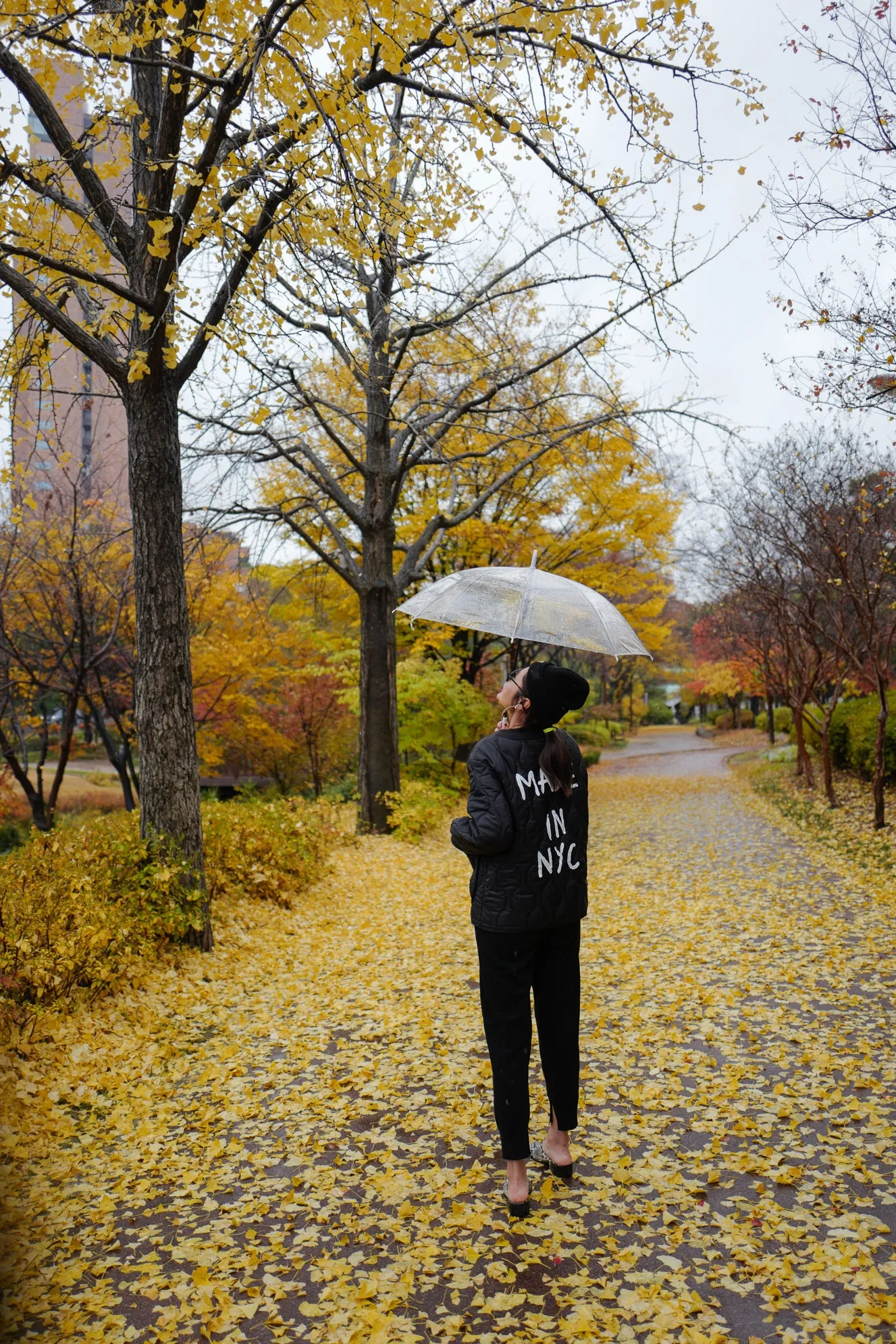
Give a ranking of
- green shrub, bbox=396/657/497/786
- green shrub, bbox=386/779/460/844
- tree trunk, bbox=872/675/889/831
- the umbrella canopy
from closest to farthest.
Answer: the umbrella canopy, tree trunk, bbox=872/675/889/831, green shrub, bbox=386/779/460/844, green shrub, bbox=396/657/497/786

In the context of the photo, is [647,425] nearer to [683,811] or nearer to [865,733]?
[865,733]

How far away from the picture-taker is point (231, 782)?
1805 centimetres

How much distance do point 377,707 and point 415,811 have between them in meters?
1.51

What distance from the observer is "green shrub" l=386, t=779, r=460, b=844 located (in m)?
11.2

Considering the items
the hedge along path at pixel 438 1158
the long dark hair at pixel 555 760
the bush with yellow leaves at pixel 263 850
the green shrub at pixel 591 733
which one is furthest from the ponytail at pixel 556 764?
the green shrub at pixel 591 733

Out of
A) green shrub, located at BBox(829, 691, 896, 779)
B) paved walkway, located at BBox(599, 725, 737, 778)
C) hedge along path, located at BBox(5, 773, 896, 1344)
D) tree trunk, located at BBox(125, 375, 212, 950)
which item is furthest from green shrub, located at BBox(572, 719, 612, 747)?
tree trunk, located at BBox(125, 375, 212, 950)

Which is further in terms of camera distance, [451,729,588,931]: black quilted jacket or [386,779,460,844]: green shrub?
[386,779,460,844]: green shrub

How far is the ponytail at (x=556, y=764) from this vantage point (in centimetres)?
300

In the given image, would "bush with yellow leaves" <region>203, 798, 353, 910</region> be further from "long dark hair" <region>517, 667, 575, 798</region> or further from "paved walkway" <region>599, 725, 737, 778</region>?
"paved walkway" <region>599, 725, 737, 778</region>

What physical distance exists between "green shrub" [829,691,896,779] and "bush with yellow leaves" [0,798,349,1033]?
8.00m

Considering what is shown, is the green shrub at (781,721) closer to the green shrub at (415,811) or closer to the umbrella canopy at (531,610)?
the green shrub at (415,811)

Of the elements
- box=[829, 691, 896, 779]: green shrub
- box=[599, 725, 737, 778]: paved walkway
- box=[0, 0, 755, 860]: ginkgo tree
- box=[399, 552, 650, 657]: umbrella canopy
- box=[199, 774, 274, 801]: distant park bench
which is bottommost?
box=[599, 725, 737, 778]: paved walkway

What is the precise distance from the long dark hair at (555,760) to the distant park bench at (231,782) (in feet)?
47.6

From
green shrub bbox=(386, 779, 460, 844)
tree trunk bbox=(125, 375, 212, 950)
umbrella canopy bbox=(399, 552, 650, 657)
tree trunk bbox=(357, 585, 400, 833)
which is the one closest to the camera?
umbrella canopy bbox=(399, 552, 650, 657)
